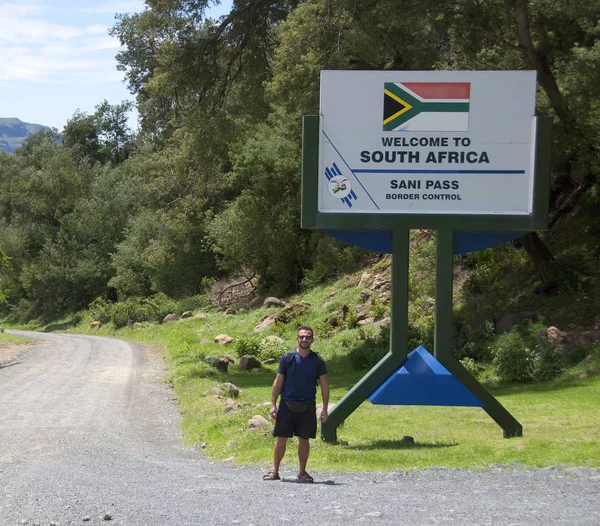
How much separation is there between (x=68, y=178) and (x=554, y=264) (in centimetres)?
4994

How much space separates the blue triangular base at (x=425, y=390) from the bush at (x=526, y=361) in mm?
6894

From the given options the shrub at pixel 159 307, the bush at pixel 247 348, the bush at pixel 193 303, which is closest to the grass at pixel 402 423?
the bush at pixel 247 348

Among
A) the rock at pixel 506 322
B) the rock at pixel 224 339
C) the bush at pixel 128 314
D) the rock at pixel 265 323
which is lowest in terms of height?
the bush at pixel 128 314

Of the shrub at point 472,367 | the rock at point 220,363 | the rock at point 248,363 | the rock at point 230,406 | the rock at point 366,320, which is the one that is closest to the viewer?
the rock at point 230,406

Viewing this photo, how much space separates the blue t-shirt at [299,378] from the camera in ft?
27.1

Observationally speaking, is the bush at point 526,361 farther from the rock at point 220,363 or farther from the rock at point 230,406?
the rock at point 220,363

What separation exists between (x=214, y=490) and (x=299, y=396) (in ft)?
4.15

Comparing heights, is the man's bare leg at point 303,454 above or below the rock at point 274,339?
above

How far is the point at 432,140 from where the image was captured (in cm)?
1039

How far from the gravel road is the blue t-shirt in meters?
0.90

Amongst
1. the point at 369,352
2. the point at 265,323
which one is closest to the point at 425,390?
the point at 369,352

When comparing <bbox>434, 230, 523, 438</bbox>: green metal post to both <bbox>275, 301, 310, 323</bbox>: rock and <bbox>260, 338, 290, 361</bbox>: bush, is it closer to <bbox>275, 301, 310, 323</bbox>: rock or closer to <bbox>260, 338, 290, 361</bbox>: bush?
<bbox>260, 338, 290, 361</bbox>: bush

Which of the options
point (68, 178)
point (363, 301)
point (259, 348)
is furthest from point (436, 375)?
point (68, 178)

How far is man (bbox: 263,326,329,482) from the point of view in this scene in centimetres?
827
